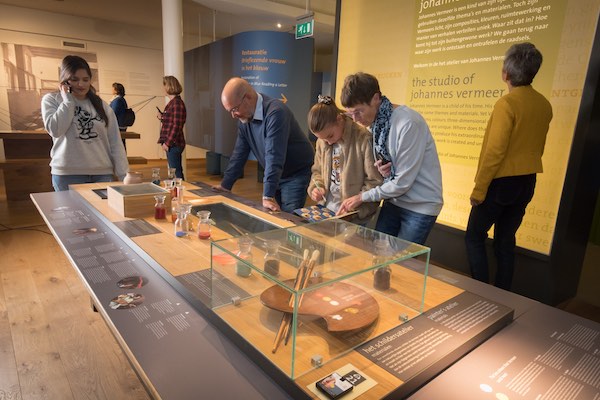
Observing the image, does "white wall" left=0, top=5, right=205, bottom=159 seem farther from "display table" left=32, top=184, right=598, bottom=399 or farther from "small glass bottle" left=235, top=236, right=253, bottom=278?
"small glass bottle" left=235, top=236, right=253, bottom=278

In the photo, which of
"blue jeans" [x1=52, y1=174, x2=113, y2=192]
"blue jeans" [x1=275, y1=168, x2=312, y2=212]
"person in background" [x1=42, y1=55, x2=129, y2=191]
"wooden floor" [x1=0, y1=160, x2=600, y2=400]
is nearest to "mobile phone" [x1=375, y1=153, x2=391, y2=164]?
"blue jeans" [x1=275, y1=168, x2=312, y2=212]

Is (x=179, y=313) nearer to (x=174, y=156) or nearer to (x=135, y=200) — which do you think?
(x=135, y=200)

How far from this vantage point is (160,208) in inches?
73.9

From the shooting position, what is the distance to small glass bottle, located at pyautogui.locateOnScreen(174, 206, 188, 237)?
1.65 metres

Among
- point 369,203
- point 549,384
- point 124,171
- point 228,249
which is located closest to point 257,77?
point 124,171

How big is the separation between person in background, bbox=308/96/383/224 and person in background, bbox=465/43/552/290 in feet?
2.74

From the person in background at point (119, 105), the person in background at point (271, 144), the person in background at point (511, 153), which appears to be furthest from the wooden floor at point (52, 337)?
the person in background at point (119, 105)

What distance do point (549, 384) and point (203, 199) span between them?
1.86 metres

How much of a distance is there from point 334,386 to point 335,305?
0.23 metres

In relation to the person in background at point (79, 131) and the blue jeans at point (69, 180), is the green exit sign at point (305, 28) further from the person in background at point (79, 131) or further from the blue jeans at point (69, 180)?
the blue jeans at point (69, 180)

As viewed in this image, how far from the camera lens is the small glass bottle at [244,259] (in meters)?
0.98

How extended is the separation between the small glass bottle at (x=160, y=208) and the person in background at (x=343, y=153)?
0.80 m

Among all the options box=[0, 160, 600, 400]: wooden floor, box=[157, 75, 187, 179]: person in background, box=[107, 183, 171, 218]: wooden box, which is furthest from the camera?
box=[157, 75, 187, 179]: person in background

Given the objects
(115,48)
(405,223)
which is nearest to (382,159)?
(405,223)
